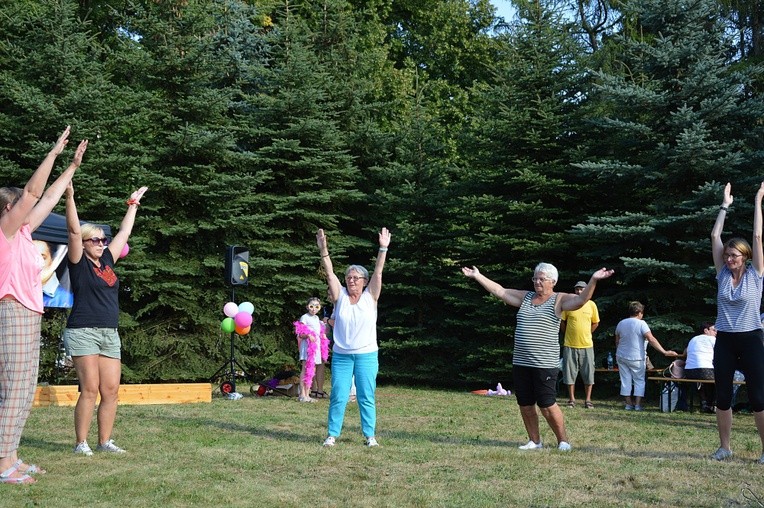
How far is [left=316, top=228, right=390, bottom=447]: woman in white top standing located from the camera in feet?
27.3

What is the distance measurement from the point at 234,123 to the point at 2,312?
14.0 meters

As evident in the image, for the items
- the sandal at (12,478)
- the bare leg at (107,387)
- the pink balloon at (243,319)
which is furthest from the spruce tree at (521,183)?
the sandal at (12,478)

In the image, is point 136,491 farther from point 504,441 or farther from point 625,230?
point 625,230

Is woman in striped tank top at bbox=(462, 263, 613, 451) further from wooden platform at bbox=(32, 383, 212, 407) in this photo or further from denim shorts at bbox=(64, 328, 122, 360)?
wooden platform at bbox=(32, 383, 212, 407)

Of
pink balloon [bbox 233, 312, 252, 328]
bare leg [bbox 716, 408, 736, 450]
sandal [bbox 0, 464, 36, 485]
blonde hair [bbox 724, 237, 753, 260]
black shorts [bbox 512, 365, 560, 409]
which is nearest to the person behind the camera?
sandal [bbox 0, 464, 36, 485]

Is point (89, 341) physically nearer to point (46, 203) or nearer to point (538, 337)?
point (46, 203)

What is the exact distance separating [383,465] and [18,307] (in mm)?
3071

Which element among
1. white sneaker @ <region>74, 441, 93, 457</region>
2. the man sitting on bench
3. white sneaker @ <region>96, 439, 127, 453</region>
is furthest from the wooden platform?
the man sitting on bench

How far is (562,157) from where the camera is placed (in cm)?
1758

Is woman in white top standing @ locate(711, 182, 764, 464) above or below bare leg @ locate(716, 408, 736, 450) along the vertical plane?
above

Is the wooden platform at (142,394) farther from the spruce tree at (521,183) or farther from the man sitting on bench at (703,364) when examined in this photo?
the man sitting on bench at (703,364)

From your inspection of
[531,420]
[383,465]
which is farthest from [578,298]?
[383,465]

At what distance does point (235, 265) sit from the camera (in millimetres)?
14703

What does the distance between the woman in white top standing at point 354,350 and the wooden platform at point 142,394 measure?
4.89 metres
